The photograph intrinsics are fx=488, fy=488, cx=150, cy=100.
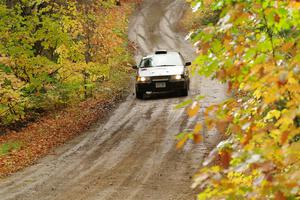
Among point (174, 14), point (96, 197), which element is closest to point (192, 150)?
point (96, 197)

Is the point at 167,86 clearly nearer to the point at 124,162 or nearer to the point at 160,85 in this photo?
the point at 160,85

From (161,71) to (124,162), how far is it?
788 cm

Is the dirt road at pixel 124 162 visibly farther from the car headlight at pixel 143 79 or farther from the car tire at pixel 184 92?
the car headlight at pixel 143 79

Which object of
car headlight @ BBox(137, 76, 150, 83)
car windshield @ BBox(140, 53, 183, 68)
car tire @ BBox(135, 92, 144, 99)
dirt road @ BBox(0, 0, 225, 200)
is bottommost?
dirt road @ BBox(0, 0, 225, 200)

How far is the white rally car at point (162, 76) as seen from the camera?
755 inches

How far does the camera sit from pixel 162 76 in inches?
758

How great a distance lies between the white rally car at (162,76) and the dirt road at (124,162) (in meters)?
0.50

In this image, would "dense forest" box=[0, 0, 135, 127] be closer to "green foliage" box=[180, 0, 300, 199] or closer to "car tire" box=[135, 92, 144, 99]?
"car tire" box=[135, 92, 144, 99]

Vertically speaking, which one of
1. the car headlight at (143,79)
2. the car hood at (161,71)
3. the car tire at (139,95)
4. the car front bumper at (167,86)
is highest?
the car hood at (161,71)

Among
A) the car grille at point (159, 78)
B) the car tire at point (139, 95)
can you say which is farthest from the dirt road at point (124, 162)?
the car grille at point (159, 78)

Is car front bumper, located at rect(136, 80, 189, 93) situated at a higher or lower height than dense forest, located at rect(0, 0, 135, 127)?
lower

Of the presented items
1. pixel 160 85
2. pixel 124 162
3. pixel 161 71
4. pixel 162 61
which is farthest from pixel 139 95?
pixel 124 162

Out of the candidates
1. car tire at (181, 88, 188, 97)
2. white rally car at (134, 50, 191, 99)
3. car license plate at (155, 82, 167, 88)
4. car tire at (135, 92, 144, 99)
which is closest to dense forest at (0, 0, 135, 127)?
white rally car at (134, 50, 191, 99)

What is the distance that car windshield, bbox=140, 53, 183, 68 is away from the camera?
20.1m
